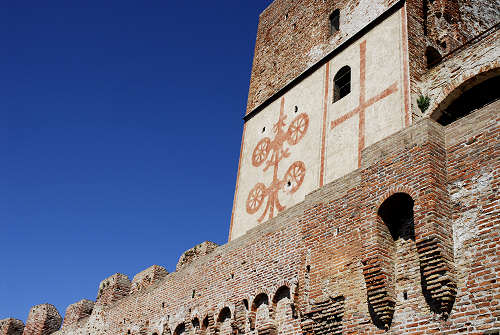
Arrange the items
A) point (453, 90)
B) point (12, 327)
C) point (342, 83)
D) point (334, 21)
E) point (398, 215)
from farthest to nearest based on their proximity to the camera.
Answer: point (12, 327) < point (334, 21) < point (342, 83) < point (453, 90) < point (398, 215)

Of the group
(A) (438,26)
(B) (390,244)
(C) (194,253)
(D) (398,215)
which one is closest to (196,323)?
(C) (194,253)

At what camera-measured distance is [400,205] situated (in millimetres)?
7852

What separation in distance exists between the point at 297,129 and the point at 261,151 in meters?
1.53

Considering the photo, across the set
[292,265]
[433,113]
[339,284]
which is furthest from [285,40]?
[339,284]

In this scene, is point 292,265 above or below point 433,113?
below

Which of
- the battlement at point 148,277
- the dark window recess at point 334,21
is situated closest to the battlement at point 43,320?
the battlement at point 148,277

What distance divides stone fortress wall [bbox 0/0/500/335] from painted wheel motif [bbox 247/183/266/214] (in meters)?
1.92

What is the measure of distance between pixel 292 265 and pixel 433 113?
14.8ft

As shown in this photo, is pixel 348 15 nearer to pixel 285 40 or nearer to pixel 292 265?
pixel 285 40

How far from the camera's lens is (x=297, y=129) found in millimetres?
14477

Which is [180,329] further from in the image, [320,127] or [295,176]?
[320,127]

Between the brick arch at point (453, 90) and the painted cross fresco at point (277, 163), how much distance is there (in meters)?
3.44

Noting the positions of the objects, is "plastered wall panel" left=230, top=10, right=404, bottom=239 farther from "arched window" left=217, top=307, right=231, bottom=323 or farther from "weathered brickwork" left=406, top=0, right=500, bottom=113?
"arched window" left=217, top=307, right=231, bottom=323

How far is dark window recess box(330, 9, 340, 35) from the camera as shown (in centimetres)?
1519
